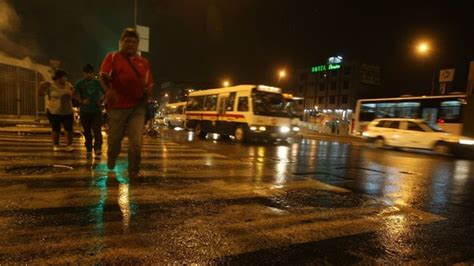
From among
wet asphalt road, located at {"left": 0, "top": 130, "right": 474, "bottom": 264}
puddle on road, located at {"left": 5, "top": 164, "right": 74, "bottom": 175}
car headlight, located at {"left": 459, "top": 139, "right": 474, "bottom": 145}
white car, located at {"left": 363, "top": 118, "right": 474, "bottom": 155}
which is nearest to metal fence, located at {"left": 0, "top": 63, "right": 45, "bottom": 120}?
puddle on road, located at {"left": 5, "top": 164, "right": 74, "bottom": 175}

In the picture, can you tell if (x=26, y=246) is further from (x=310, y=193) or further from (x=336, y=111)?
(x=336, y=111)

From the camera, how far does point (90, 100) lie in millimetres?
7000

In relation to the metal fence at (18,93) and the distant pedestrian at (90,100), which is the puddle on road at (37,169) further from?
the metal fence at (18,93)

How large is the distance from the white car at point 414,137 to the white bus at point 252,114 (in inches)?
174

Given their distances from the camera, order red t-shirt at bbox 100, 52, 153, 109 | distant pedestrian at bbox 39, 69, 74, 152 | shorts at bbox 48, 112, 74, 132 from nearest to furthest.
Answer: red t-shirt at bbox 100, 52, 153, 109 → distant pedestrian at bbox 39, 69, 74, 152 → shorts at bbox 48, 112, 74, 132

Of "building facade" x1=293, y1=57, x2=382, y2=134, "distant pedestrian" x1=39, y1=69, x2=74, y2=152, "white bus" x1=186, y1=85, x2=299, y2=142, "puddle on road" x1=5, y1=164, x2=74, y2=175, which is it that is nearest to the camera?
"puddle on road" x1=5, y1=164, x2=74, y2=175

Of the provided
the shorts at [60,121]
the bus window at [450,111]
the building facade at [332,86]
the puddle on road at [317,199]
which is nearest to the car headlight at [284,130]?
the bus window at [450,111]

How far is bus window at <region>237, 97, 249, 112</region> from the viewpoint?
55.7ft

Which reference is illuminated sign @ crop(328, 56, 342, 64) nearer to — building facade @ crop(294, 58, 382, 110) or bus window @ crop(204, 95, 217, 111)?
building facade @ crop(294, 58, 382, 110)

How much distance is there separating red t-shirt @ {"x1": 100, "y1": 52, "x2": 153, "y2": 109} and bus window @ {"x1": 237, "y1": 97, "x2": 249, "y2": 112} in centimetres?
1209

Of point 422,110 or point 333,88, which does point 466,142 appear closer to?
point 422,110

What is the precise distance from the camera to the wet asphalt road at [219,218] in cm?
285

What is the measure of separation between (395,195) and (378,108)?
72.2 ft

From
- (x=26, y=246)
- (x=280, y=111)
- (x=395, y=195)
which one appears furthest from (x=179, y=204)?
(x=280, y=111)
